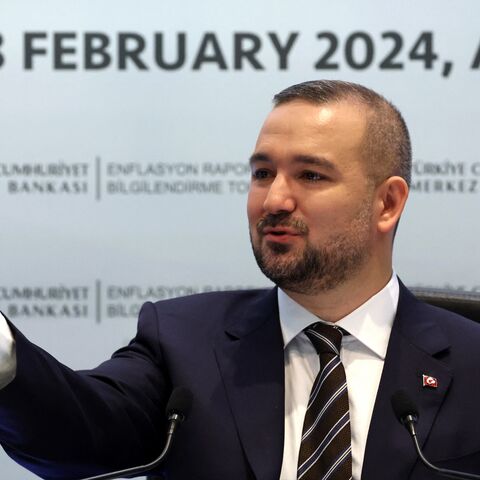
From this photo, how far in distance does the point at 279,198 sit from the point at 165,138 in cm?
177

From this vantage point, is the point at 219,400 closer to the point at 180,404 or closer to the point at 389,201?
the point at 180,404

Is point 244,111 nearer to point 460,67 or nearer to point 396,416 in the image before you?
point 460,67

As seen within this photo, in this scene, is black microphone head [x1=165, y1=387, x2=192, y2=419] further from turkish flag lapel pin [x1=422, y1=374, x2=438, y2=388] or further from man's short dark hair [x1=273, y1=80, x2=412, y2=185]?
man's short dark hair [x1=273, y1=80, x2=412, y2=185]

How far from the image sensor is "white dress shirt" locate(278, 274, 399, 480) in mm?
2055

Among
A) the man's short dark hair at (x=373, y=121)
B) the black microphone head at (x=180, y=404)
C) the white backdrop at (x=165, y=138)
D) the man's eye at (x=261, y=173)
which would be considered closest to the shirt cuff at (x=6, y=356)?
the black microphone head at (x=180, y=404)

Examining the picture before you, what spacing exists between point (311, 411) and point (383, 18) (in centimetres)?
206

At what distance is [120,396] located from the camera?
2.06 meters

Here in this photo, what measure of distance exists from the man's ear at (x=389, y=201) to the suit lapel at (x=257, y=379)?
0.29 meters


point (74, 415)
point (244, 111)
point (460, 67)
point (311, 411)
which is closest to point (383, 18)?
point (460, 67)

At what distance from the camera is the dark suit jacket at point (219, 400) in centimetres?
190

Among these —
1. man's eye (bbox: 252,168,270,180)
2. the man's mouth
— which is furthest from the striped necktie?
man's eye (bbox: 252,168,270,180)

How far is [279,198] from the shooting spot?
204 cm

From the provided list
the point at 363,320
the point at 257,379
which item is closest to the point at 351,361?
the point at 363,320

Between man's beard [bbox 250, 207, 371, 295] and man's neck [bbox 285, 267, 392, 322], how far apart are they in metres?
0.02
